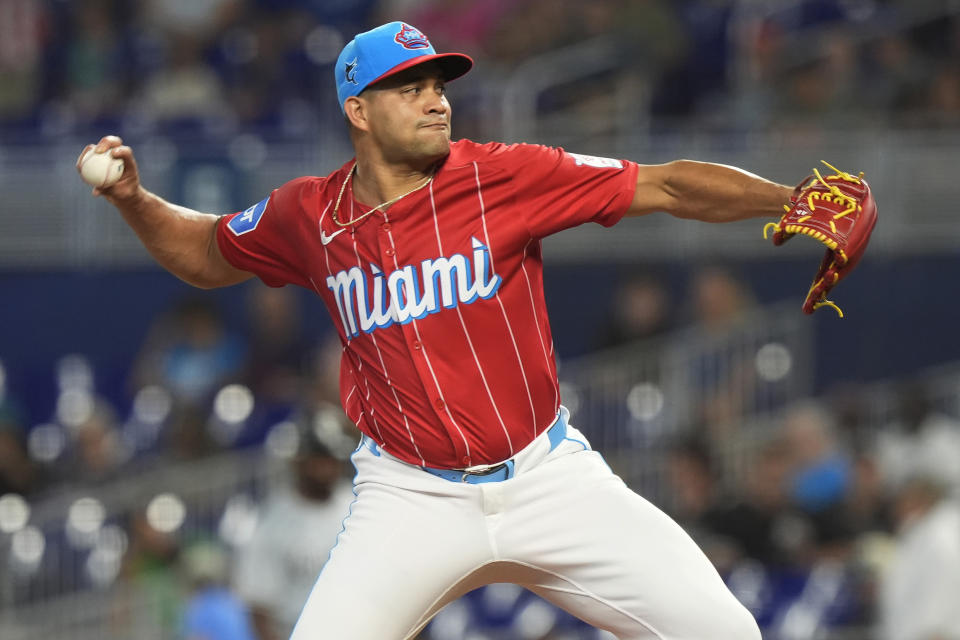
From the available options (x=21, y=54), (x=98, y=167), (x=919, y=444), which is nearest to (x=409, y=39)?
(x=98, y=167)

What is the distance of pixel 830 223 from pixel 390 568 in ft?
5.11

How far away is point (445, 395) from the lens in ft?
15.9

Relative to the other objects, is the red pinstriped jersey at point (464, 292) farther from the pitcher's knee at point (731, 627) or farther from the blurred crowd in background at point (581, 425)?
the blurred crowd in background at point (581, 425)

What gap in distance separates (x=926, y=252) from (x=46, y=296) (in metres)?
6.38

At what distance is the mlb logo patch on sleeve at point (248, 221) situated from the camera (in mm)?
5238

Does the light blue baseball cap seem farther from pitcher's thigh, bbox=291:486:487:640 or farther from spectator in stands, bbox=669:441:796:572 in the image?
spectator in stands, bbox=669:441:796:572

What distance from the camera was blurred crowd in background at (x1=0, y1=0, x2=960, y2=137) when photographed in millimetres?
12422

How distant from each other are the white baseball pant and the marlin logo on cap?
112cm

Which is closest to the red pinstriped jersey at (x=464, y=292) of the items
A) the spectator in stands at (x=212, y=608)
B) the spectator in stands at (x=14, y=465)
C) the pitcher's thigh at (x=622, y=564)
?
the pitcher's thigh at (x=622, y=564)

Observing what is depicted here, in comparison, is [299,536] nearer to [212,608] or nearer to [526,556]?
[212,608]

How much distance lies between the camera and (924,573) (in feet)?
28.8

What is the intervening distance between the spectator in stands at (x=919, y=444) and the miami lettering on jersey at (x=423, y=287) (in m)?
5.56

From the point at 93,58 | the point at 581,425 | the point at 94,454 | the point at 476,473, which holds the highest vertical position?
the point at 93,58

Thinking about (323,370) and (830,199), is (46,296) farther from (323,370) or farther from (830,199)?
(830,199)
